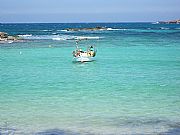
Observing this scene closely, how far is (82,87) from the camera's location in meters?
27.1

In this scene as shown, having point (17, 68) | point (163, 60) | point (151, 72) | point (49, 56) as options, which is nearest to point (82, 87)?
point (151, 72)

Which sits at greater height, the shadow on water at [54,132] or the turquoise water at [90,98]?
the shadow on water at [54,132]

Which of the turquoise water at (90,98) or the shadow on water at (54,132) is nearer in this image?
the shadow on water at (54,132)

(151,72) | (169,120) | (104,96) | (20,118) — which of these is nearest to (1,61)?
(151,72)

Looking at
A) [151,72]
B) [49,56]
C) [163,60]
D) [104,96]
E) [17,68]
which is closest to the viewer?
[104,96]

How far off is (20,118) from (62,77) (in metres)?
12.7

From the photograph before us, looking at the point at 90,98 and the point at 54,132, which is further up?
the point at 54,132

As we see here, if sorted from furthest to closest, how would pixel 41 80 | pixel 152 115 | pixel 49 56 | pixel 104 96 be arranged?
pixel 49 56, pixel 41 80, pixel 104 96, pixel 152 115

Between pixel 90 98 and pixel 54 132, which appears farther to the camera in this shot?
pixel 90 98

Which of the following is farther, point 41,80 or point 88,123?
point 41,80

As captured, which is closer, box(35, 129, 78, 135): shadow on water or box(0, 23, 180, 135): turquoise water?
box(35, 129, 78, 135): shadow on water

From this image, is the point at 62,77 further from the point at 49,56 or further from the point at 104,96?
the point at 49,56

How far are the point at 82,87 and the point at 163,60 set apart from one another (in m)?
17.4

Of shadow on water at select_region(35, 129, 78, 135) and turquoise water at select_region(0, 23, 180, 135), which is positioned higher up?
shadow on water at select_region(35, 129, 78, 135)
